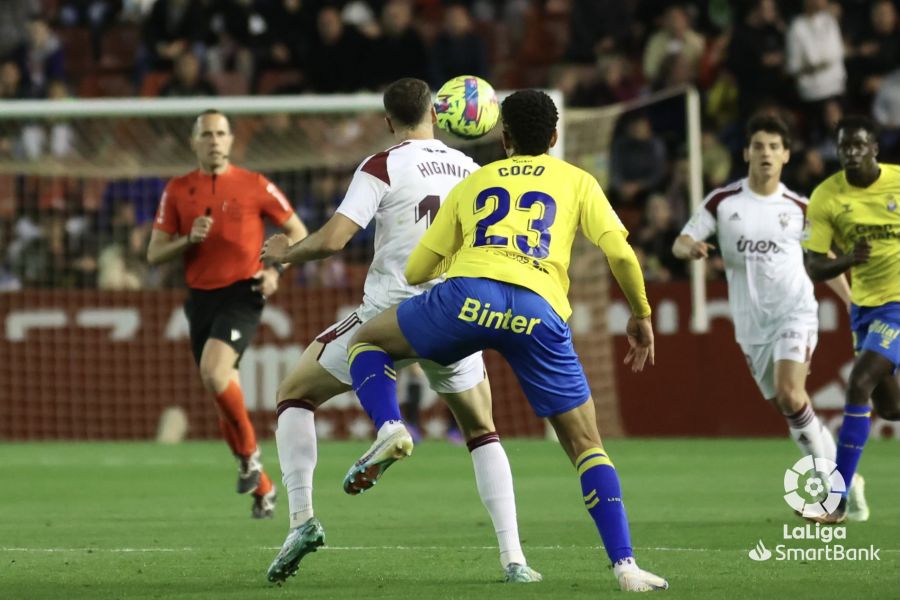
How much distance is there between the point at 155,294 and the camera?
17.9 metres

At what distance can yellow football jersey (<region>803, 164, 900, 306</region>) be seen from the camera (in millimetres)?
10695

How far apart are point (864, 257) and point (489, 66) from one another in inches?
480

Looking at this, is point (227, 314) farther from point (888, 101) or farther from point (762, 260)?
point (888, 101)

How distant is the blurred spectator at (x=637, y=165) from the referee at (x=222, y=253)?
8.09 meters

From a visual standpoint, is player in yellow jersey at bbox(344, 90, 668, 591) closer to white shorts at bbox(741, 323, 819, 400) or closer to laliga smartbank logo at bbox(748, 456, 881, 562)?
laliga smartbank logo at bbox(748, 456, 881, 562)

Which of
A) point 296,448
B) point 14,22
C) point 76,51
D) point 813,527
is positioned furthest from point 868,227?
point 14,22

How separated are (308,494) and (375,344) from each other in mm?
938

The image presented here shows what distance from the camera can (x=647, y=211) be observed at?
1861 cm

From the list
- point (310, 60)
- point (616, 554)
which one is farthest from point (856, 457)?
point (310, 60)

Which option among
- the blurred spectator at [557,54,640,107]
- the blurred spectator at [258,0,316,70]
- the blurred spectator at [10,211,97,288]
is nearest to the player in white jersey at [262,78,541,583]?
the blurred spectator at [10,211,97,288]

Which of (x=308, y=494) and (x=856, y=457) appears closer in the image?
(x=308, y=494)

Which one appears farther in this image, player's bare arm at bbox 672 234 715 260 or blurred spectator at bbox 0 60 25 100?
blurred spectator at bbox 0 60 25 100

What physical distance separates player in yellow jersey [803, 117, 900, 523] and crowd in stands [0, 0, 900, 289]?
6.93m

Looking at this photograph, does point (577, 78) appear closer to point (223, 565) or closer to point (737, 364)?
point (737, 364)
